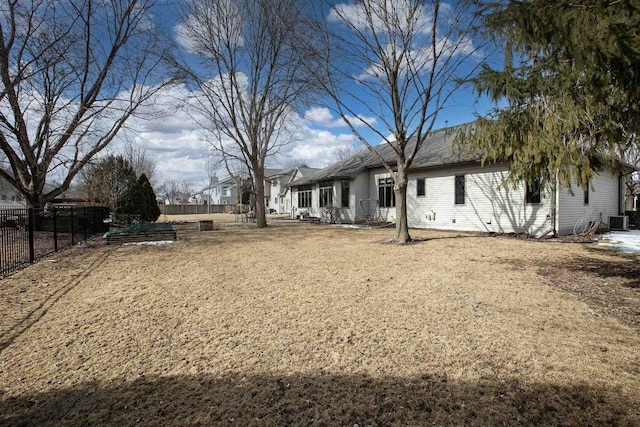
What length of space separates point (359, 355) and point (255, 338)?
1184 millimetres

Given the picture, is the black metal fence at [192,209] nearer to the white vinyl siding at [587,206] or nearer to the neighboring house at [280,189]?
the neighboring house at [280,189]

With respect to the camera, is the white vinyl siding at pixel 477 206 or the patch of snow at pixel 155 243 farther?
the white vinyl siding at pixel 477 206

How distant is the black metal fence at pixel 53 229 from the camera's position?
9.60 meters

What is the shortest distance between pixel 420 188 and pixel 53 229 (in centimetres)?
1614

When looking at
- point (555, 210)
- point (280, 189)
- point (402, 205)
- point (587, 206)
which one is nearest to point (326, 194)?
point (402, 205)

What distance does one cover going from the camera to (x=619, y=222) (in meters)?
14.7

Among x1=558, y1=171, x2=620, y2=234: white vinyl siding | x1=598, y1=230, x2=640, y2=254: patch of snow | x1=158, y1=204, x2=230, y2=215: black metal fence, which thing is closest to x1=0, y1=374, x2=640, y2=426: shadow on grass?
x1=598, y1=230, x2=640, y2=254: patch of snow

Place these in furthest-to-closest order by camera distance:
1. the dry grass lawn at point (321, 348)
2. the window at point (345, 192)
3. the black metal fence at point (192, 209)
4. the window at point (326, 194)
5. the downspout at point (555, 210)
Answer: the black metal fence at point (192, 209), the window at point (326, 194), the window at point (345, 192), the downspout at point (555, 210), the dry grass lawn at point (321, 348)

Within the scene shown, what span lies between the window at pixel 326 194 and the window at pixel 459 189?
8.80 metres

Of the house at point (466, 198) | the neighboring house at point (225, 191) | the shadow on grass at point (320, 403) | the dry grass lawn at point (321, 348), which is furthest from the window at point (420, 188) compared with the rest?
the neighboring house at point (225, 191)

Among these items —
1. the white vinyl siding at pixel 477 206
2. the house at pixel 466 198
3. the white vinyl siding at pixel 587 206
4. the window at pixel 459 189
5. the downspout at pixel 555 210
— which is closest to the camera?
the downspout at pixel 555 210

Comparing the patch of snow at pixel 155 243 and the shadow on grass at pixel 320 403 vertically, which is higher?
the patch of snow at pixel 155 243

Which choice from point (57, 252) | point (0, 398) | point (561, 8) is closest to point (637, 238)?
point (561, 8)

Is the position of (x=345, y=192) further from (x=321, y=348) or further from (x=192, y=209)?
(x=192, y=209)
